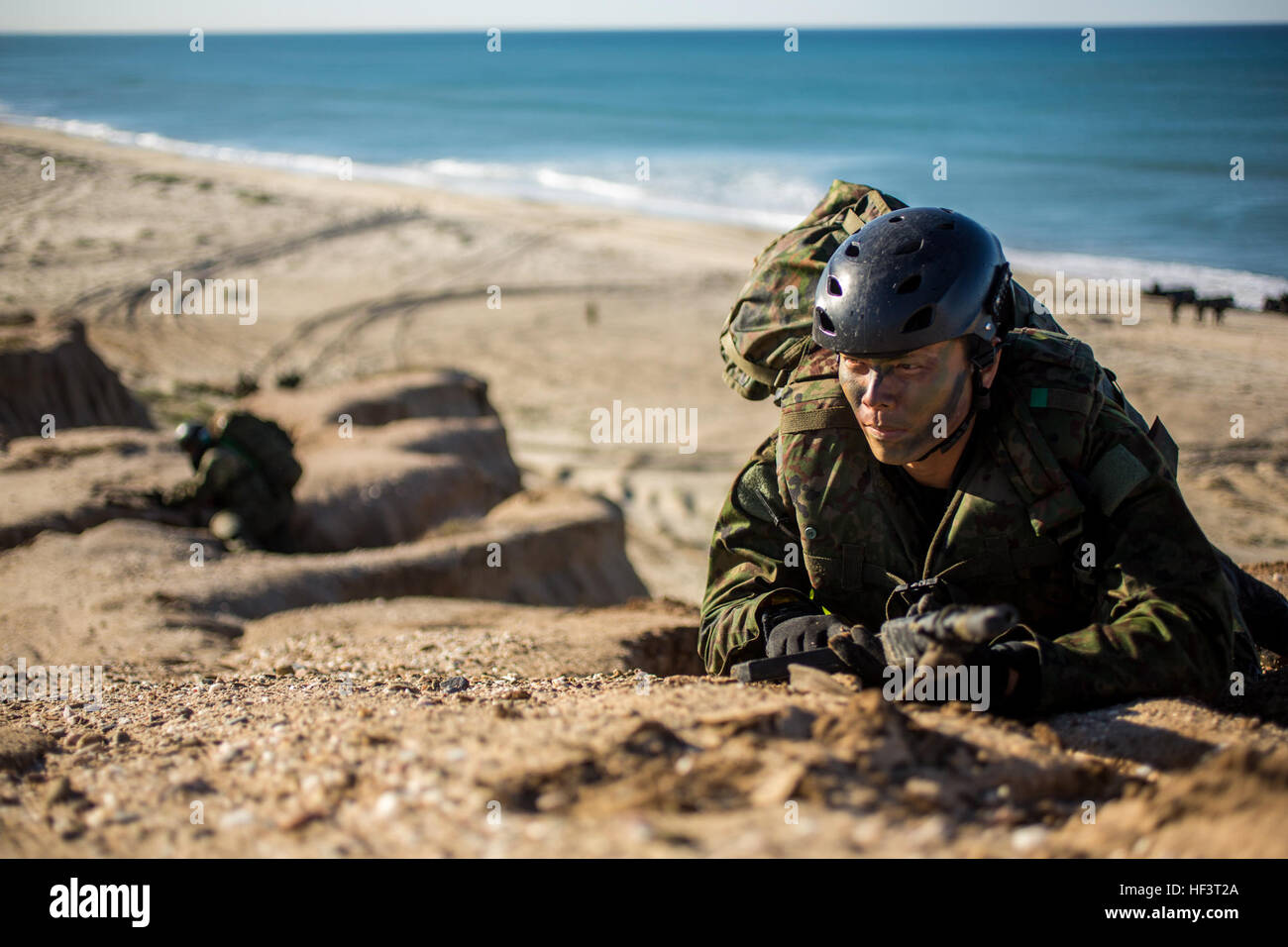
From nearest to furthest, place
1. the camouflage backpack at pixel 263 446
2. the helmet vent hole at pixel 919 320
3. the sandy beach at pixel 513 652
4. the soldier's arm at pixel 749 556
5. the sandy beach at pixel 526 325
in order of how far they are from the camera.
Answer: the sandy beach at pixel 513 652
the helmet vent hole at pixel 919 320
the soldier's arm at pixel 749 556
the camouflage backpack at pixel 263 446
the sandy beach at pixel 526 325

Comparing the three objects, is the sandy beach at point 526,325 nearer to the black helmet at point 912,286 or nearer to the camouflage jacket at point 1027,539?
the camouflage jacket at point 1027,539

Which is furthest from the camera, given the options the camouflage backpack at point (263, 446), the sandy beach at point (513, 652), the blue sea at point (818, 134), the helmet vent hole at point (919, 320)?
the blue sea at point (818, 134)

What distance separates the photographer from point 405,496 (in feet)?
29.7

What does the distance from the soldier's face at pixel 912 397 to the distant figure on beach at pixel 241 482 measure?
20.9ft

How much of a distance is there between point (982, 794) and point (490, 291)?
19509mm

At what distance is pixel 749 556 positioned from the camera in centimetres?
320

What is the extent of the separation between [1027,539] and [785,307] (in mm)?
1095

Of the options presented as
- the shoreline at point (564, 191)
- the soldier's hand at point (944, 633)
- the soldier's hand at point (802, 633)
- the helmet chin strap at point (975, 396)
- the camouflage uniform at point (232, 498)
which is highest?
the shoreline at point (564, 191)

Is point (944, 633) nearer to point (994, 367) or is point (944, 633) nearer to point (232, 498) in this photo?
point (994, 367)

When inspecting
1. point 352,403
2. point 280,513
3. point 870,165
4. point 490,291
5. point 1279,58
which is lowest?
point 280,513

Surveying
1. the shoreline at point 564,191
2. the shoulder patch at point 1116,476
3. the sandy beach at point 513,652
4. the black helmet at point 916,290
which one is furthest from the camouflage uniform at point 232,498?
the shoreline at point 564,191

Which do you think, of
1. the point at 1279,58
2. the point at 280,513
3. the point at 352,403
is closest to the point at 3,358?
the point at 352,403

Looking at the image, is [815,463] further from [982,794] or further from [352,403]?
[352,403]

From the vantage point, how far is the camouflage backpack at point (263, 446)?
8.34m
